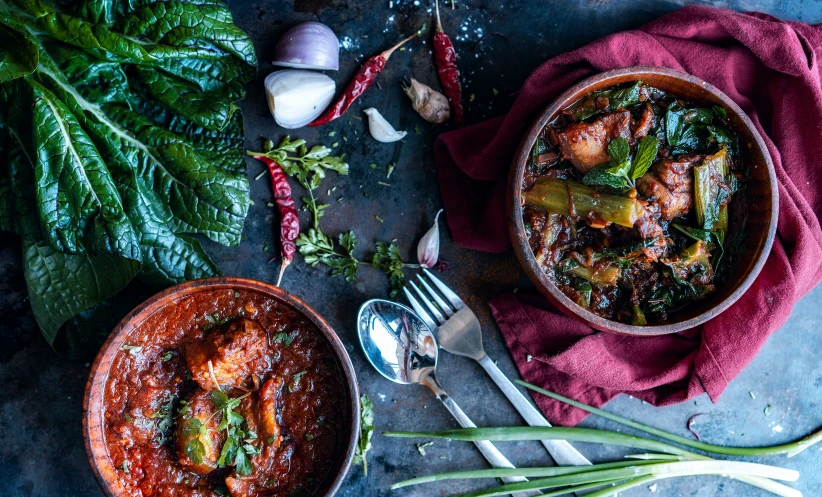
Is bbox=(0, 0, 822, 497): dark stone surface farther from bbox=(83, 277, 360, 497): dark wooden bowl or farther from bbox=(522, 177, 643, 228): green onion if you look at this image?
bbox=(522, 177, 643, 228): green onion

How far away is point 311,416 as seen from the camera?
9.04 ft

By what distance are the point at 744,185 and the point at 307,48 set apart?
81.1 inches

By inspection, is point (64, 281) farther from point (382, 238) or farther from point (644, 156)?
point (644, 156)

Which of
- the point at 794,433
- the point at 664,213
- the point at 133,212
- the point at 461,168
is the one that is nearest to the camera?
the point at 664,213

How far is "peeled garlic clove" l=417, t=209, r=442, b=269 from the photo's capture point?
3.08 meters

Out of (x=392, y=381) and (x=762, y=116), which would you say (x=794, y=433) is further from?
(x=392, y=381)

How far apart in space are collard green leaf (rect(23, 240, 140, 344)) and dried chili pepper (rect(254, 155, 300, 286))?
70cm

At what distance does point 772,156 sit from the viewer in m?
2.88

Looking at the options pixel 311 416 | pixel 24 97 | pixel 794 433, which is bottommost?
pixel 794 433

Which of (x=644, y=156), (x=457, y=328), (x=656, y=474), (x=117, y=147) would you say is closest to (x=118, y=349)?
(x=117, y=147)

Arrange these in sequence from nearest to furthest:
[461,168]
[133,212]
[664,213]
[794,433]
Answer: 1. [664,213]
2. [133,212]
3. [461,168]
4. [794,433]

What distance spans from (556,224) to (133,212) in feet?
6.07

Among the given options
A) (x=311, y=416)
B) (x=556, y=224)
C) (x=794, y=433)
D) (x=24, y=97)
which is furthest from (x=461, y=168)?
(x=794, y=433)

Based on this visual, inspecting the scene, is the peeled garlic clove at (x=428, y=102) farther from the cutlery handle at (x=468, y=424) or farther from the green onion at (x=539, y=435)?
the green onion at (x=539, y=435)
